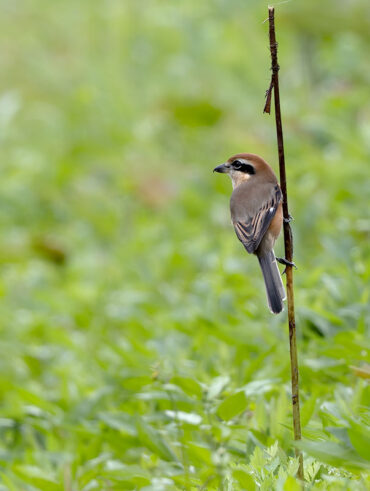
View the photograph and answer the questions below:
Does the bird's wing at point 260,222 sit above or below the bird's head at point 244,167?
below

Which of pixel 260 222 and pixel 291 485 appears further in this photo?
pixel 260 222

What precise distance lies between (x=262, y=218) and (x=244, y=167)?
30cm

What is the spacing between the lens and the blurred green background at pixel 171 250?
2.91 meters

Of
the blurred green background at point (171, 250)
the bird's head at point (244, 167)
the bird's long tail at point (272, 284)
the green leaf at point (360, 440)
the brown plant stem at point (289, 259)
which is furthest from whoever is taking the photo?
the blurred green background at point (171, 250)

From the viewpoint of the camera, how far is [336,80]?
7867mm

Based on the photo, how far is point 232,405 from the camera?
2746 millimetres

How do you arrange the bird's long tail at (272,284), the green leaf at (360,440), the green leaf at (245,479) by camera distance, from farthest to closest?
the bird's long tail at (272,284) → the green leaf at (245,479) → the green leaf at (360,440)

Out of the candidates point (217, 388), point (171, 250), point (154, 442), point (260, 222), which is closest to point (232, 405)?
point (217, 388)

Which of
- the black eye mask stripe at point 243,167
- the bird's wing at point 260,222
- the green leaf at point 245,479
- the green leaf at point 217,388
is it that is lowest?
the green leaf at point 245,479

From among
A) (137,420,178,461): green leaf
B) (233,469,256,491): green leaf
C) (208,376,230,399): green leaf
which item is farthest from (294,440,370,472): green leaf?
(137,420,178,461): green leaf

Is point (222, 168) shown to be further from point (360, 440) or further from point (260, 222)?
point (360, 440)

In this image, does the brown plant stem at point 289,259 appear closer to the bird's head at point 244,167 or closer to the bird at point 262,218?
the bird at point 262,218

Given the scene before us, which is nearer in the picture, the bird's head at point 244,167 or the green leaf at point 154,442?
the bird's head at point 244,167

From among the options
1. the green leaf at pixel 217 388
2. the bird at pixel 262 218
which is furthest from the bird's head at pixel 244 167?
the green leaf at pixel 217 388
